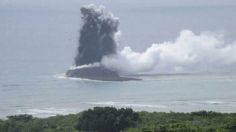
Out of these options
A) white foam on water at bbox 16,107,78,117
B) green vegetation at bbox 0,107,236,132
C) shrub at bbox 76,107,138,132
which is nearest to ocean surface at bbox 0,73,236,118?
white foam on water at bbox 16,107,78,117

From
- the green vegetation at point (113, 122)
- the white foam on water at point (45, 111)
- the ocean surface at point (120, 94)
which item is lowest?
the green vegetation at point (113, 122)

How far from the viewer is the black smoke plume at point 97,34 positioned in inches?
4646

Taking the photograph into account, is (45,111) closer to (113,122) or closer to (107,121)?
(113,122)

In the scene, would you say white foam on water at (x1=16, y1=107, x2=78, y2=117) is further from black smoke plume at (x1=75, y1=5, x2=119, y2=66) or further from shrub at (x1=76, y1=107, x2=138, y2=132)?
black smoke plume at (x1=75, y1=5, x2=119, y2=66)

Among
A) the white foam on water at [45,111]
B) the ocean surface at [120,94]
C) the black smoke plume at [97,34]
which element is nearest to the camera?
the white foam on water at [45,111]

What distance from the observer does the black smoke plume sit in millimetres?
118000

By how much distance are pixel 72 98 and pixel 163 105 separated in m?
10.7

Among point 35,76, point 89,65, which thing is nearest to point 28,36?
point 89,65

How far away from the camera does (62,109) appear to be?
72875 millimetres

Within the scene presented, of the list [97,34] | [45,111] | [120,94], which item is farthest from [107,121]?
[97,34]

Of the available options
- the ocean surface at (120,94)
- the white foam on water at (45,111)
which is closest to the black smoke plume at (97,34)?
the ocean surface at (120,94)

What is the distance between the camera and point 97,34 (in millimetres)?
118250

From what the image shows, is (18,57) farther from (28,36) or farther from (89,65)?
(28,36)

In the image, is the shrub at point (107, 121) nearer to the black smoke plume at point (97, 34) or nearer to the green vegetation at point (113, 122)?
the green vegetation at point (113, 122)
